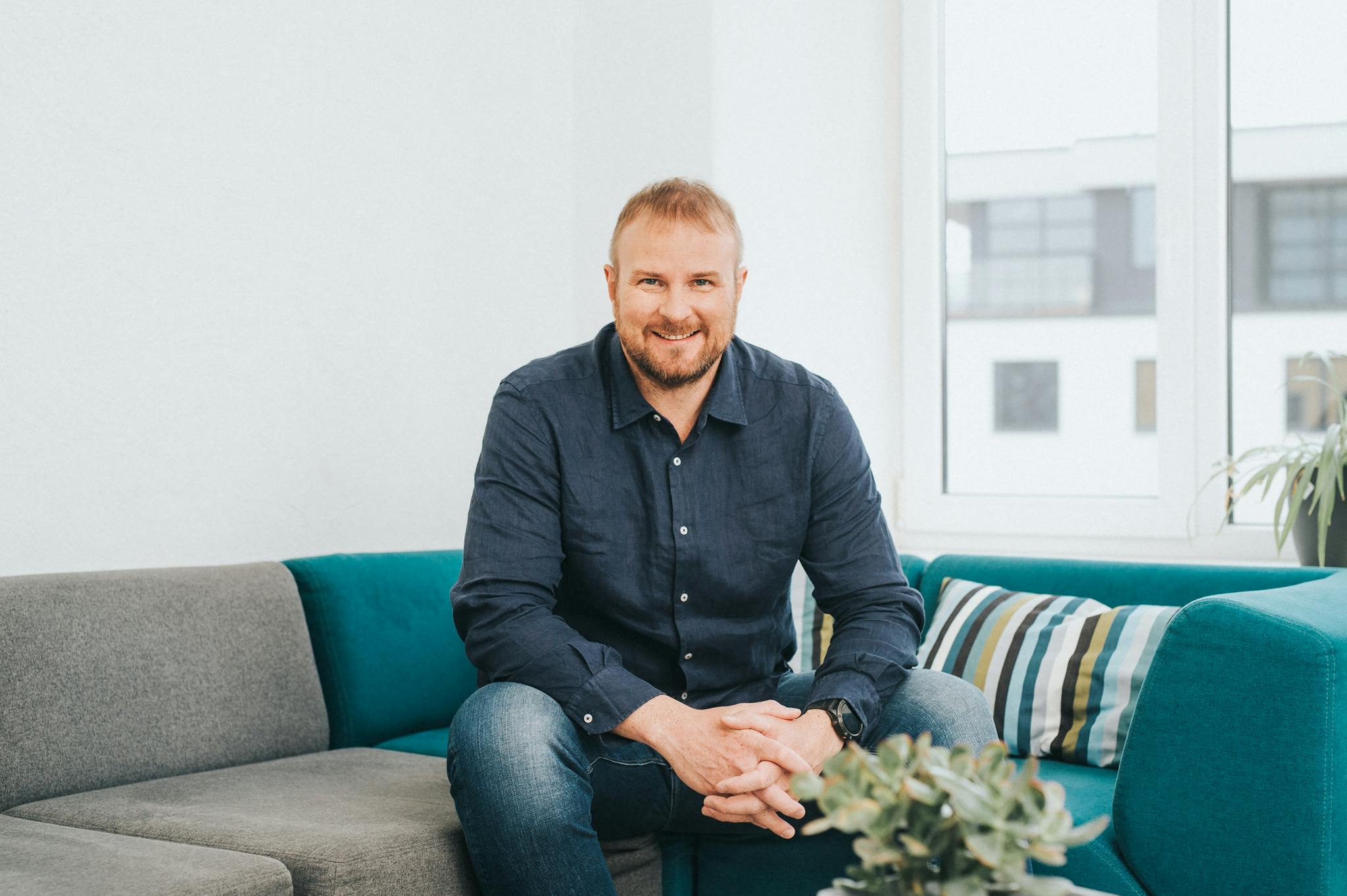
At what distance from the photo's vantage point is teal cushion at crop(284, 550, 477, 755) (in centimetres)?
214

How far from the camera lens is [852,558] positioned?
181 cm

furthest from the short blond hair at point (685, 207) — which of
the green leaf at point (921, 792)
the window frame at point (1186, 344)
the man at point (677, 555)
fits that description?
the window frame at point (1186, 344)

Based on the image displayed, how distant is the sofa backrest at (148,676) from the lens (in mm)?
1699

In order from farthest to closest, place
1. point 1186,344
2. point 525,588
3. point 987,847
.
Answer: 1. point 1186,344
2. point 525,588
3. point 987,847

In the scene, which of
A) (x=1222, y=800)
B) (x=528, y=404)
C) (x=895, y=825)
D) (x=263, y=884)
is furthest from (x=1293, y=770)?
(x=263, y=884)

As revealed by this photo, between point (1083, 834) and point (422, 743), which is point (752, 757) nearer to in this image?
point (1083, 834)

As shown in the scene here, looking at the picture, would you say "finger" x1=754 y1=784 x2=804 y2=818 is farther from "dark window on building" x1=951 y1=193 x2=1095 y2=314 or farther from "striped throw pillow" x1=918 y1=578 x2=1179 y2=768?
"dark window on building" x1=951 y1=193 x2=1095 y2=314

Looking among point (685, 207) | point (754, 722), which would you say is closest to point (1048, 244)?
point (685, 207)

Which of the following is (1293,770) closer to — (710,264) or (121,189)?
(710,264)

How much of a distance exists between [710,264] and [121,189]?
1049 millimetres

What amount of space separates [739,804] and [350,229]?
1.57 m

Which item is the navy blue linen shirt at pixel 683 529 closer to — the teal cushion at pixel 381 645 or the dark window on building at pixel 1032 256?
the teal cushion at pixel 381 645

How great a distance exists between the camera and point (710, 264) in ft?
5.88

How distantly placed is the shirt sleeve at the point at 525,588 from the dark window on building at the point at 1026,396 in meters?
1.75
